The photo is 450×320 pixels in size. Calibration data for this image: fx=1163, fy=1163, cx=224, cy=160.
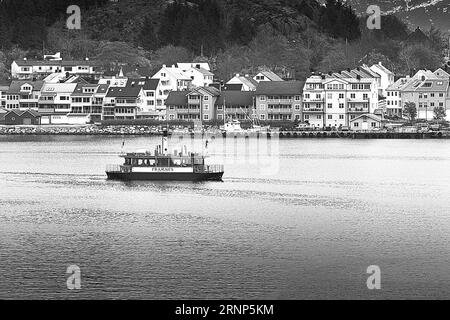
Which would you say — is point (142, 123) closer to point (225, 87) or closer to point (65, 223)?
point (225, 87)

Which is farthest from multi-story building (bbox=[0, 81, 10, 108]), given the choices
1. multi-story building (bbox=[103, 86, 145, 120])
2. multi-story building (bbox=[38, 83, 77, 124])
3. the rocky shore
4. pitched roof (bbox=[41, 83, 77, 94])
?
multi-story building (bbox=[103, 86, 145, 120])

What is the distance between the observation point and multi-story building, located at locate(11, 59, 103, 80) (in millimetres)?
91750

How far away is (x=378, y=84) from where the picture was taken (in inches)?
3253

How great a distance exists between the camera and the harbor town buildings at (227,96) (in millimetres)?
75812

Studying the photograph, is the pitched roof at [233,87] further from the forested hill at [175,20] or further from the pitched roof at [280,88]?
the forested hill at [175,20]

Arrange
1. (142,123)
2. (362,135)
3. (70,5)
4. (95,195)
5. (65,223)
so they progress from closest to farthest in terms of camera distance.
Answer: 1. (65,223)
2. (95,195)
3. (362,135)
4. (142,123)
5. (70,5)

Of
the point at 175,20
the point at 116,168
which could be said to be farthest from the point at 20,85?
the point at 116,168

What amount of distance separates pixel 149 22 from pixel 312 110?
39525mm

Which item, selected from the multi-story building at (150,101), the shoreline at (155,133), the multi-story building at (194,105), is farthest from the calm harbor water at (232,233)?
the multi-story building at (150,101)

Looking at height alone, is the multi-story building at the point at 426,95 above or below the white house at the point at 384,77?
below

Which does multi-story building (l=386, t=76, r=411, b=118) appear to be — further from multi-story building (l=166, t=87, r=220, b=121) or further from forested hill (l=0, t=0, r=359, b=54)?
forested hill (l=0, t=0, r=359, b=54)
